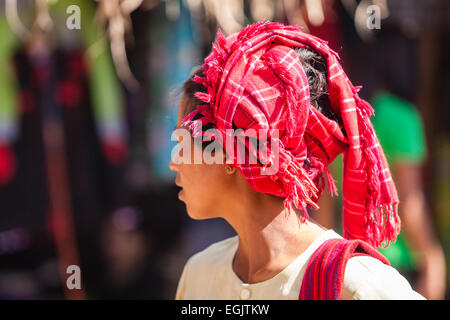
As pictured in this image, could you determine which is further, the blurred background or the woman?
the blurred background

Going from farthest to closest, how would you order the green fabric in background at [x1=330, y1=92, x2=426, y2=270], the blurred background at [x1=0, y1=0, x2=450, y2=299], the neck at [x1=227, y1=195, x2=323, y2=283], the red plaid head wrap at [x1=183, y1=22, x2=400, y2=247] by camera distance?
the blurred background at [x1=0, y1=0, x2=450, y2=299] < the green fabric in background at [x1=330, y1=92, x2=426, y2=270] < the neck at [x1=227, y1=195, x2=323, y2=283] < the red plaid head wrap at [x1=183, y1=22, x2=400, y2=247]

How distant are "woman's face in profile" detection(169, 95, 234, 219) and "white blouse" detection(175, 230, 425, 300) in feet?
0.68

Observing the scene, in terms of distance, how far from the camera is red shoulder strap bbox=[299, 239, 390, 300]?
1337 mm

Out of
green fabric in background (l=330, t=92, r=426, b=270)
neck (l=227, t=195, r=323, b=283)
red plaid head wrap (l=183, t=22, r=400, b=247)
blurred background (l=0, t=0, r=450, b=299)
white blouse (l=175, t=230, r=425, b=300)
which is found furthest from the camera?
blurred background (l=0, t=0, r=450, b=299)

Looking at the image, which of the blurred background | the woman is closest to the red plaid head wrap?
the woman

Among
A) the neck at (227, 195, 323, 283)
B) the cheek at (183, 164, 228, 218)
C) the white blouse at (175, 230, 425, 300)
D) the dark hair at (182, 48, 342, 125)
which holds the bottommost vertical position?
the white blouse at (175, 230, 425, 300)

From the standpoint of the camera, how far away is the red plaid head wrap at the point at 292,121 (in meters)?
1.44

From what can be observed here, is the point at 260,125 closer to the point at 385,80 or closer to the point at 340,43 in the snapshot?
the point at 385,80

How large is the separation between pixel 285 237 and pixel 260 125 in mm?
348

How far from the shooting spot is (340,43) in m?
3.70

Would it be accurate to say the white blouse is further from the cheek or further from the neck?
the cheek

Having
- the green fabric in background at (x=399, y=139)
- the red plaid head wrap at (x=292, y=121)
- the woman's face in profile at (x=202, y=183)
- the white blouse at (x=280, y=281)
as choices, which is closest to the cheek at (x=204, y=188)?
the woman's face in profile at (x=202, y=183)

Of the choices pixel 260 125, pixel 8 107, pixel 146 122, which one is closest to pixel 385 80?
pixel 146 122

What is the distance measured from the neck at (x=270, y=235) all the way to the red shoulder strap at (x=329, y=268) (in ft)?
0.29
